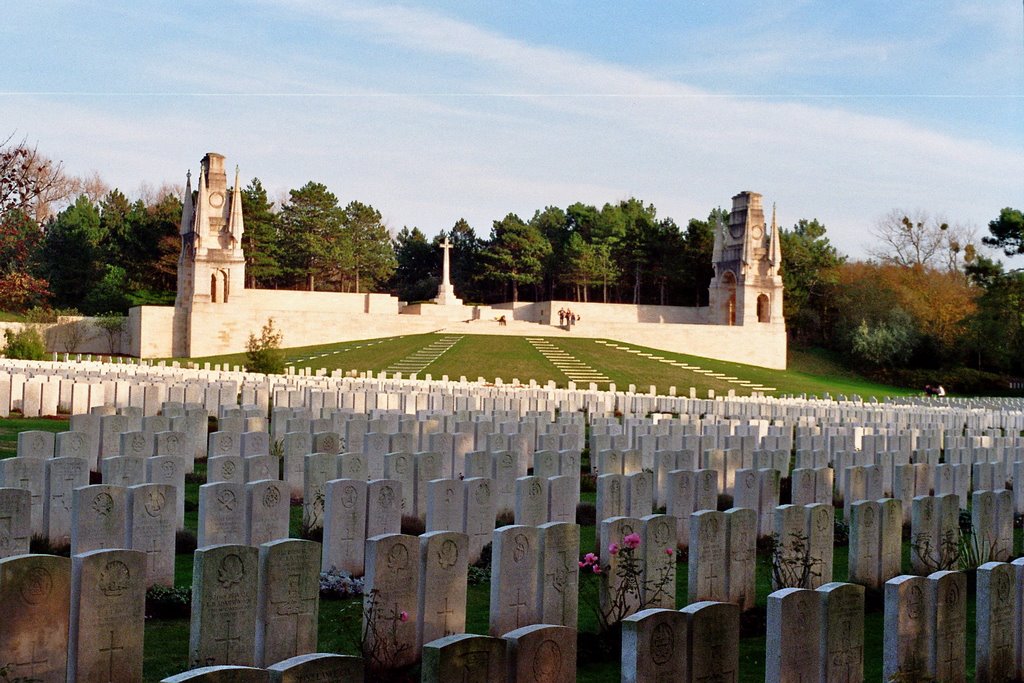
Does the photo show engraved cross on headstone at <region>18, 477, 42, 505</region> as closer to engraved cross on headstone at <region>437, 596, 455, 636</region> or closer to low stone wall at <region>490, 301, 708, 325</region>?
engraved cross on headstone at <region>437, 596, 455, 636</region>

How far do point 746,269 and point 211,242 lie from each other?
30763mm

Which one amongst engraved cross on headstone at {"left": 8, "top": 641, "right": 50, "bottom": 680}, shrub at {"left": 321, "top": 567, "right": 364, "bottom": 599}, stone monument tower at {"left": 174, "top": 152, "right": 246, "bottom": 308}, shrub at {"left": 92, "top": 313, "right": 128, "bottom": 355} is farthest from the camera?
stone monument tower at {"left": 174, "top": 152, "right": 246, "bottom": 308}

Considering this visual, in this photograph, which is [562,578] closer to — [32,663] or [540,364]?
[32,663]

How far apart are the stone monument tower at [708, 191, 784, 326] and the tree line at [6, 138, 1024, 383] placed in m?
3.88

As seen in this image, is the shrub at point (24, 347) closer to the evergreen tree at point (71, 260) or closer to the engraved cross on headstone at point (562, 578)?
the engraved cross on headstone at point (562, 578)

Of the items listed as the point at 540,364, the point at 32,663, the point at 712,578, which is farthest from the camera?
the point at 540,364

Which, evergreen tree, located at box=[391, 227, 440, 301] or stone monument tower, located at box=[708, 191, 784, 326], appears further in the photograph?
evergreen tree, located at box=[391, 227, 440, 301]

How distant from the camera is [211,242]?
2167 inches

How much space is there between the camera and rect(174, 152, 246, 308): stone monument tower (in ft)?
178

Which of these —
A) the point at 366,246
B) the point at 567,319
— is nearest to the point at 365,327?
the point at 567,319

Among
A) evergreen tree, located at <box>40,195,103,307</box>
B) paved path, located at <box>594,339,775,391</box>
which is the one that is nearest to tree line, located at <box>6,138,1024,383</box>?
evergreen tree, located at <box>40,195,103,307</box>

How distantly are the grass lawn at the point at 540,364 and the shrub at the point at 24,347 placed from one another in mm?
8733

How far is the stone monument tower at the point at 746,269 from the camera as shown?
6194 cm

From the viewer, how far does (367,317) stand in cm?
5216
